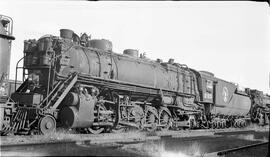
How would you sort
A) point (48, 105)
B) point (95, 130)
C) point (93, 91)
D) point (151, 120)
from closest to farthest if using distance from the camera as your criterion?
point (48, 105) < point (93, 91) < point (95, 130) < point (151, 120)

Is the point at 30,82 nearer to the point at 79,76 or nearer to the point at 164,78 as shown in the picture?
the point at 79,76

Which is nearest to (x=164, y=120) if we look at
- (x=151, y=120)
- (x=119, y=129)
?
(x=151, y=120)

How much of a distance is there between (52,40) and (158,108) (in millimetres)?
6642

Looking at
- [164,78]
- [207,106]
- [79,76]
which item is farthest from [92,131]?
[207,106]

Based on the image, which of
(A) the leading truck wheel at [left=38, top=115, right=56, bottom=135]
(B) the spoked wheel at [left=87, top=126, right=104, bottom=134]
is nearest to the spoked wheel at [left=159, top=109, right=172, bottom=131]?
(B) the spoked wheel at [left=87, top=126, right=104, bottom=134]

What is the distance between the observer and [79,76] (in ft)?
36.9

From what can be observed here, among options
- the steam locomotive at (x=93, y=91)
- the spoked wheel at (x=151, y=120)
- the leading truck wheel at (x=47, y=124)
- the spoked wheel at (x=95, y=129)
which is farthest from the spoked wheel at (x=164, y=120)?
the leading truck wheel at (x=47, y=124)

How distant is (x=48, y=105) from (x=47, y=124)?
0.72 m

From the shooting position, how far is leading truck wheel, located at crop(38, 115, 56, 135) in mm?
9947

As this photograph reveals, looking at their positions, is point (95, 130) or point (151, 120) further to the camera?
point (151, 120)

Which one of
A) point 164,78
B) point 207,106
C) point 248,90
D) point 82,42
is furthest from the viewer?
point 248,90

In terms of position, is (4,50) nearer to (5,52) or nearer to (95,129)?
(5,52)

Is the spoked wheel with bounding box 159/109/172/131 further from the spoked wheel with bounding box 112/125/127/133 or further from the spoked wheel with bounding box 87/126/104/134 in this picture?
the spoked wheel with bounding box 87/126/104/134

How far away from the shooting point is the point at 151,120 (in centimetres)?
1429
